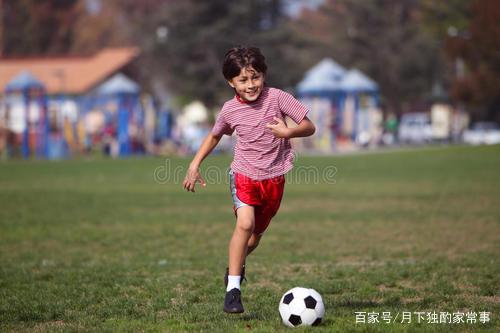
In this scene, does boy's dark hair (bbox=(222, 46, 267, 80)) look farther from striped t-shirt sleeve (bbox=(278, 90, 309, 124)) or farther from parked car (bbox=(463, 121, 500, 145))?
parked car (bbox=(463, 121, 500, 145))

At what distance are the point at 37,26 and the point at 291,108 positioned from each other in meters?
74.0

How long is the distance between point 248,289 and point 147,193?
13.5 m

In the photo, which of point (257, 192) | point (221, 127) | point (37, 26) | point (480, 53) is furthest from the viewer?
point (37, 26)

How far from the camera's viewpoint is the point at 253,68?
6.64m

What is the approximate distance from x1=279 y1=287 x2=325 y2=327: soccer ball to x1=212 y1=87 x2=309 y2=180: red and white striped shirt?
1021 mm

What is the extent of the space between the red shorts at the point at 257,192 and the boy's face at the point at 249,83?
2.02ft

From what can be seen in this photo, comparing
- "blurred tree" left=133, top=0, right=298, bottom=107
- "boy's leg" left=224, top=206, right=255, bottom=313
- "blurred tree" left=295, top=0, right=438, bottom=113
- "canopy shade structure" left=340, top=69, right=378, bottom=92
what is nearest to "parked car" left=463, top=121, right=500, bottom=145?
"blurred tree" left=295, top=0, right=438, bottom=113

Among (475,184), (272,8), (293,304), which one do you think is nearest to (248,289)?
(293,304)

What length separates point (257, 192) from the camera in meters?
6.75

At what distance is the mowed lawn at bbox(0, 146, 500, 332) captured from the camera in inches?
266

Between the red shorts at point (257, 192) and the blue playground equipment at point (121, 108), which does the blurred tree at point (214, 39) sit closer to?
the blue playground equipment at point (121, 108)

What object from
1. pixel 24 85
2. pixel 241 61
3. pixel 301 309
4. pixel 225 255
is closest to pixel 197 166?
pixel 241 61

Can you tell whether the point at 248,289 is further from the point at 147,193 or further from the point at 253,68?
the point at 147,193

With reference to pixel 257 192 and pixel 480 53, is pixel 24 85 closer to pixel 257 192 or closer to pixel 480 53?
pixel 480 53
